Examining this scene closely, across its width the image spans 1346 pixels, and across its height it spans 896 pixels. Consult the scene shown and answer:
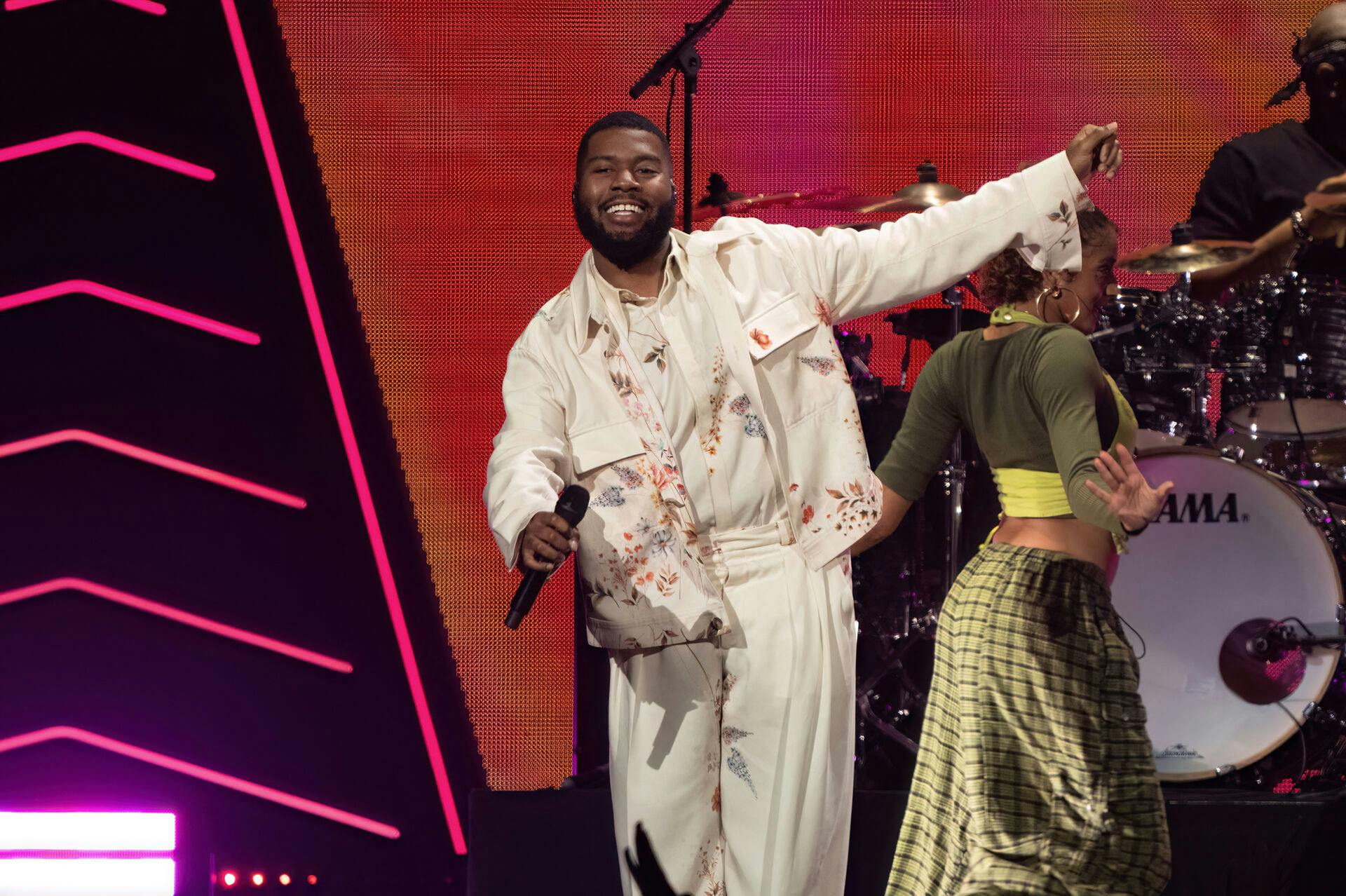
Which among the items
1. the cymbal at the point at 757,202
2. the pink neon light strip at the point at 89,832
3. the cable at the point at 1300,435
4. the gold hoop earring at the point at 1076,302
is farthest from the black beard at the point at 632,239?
the pink neon light strip at the point at 89,832

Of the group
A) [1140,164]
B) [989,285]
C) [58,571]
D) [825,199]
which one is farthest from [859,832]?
[1140,164]

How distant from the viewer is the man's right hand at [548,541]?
2014mm

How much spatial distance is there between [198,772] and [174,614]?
42 centimetres

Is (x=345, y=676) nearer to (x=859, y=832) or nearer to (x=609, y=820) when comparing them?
(x=609, y=820)

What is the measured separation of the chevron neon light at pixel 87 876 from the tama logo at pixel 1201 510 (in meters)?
2.81

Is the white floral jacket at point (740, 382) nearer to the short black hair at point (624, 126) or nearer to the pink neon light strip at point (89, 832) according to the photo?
the short black hair at point (624, 126)

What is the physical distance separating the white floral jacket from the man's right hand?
14 centimetres

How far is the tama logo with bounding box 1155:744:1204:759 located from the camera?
11.4ft

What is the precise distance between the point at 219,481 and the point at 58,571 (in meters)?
0.47

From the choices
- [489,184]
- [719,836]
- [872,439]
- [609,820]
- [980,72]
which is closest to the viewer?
[719,836]

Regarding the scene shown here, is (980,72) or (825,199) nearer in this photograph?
(825,199)

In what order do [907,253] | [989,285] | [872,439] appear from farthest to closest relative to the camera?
[872,439] → [989,285] → [907,253]

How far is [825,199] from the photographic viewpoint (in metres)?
3.97

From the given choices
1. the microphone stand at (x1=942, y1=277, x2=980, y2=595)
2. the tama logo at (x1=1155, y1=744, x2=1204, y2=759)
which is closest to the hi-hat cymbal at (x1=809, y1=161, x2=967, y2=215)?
the microphone stand at (x1=942, y1=277, x2=980, y2=595)
